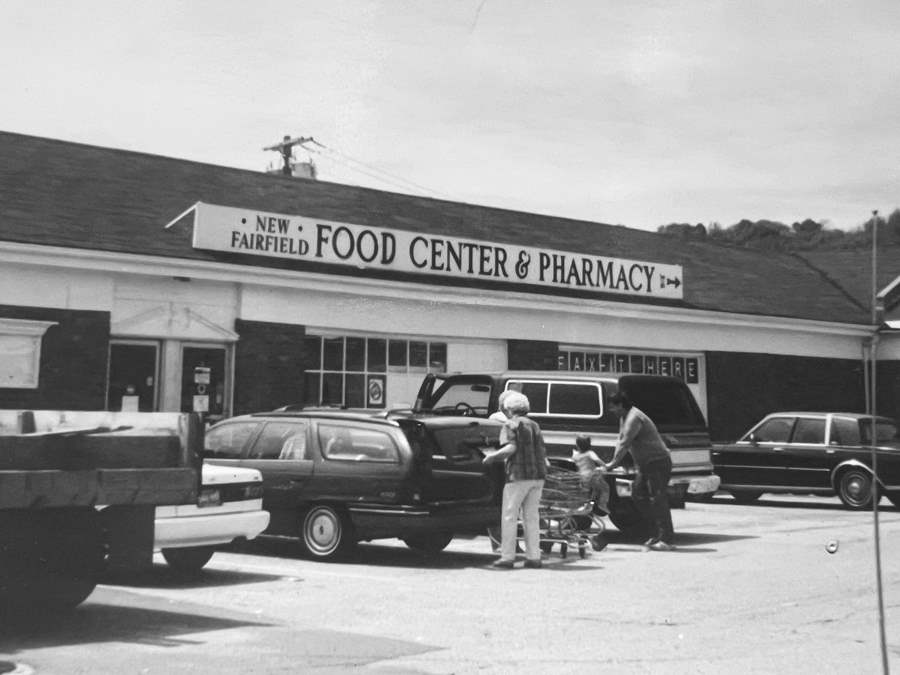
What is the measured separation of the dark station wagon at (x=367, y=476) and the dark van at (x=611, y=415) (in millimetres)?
2194

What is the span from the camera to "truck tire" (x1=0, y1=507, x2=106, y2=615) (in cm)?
765

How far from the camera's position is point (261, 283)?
19703mm

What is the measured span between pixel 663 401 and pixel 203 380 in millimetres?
7696

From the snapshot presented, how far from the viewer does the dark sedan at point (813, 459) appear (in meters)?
19.1

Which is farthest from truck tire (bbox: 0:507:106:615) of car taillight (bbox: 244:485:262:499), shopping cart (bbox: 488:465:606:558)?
shopping cart (bbox: 488:465:606:558)

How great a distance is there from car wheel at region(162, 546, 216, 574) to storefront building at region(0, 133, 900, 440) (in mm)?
6765

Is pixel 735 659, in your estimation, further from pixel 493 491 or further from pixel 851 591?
pixel 493 491

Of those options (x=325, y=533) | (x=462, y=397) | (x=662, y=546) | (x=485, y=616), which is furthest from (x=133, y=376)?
(x=485, y=616)

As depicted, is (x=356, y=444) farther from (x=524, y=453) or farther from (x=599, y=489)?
(x=599, y=489)

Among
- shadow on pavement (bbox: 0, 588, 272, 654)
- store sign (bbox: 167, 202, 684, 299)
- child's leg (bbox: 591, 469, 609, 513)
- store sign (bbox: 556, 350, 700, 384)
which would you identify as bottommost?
shadow on pavement (bbox: 0, 588, 272, 654)

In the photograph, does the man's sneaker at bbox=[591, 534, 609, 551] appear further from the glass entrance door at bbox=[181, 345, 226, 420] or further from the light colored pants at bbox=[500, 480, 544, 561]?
the glass entrance door at bbox=[181, 345, 226, 420]

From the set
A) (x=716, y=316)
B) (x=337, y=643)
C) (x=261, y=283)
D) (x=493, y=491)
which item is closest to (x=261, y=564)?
(x=493, y=491)

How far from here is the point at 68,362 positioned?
17469mm

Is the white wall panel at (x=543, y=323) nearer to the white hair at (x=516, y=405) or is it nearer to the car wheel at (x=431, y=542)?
the car wheel at (x=431, y=542)
